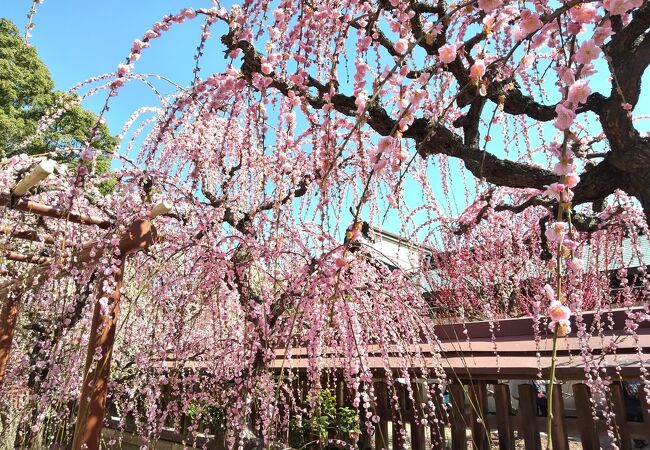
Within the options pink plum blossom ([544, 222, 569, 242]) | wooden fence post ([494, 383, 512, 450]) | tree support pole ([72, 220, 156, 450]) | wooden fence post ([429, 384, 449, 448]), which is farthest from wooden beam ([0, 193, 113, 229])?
wooden fence post ([494, 383, 512, 450])

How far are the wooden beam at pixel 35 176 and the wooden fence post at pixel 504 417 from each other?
290cm

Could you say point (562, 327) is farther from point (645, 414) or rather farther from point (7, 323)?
point (7, 323)

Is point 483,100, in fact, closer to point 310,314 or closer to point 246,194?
point 310,314

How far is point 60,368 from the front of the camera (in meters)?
3.26

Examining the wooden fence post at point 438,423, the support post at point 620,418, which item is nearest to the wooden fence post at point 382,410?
the wooden fence post at point 438,423

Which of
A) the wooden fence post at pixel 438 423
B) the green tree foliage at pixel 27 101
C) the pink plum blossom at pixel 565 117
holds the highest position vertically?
the green tree foliage at pixel 27 101

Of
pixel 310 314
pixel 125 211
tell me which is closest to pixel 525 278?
pixel 310 314

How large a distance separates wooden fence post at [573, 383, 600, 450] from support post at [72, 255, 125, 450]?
269 centimetres

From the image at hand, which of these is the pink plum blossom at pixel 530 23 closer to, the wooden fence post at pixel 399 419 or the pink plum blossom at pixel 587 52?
the pink plum blossom at pixel 587 52

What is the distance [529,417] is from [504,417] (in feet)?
0.50

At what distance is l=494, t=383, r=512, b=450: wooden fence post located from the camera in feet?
9.44

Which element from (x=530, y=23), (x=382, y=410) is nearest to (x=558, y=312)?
(x=530, y=23)

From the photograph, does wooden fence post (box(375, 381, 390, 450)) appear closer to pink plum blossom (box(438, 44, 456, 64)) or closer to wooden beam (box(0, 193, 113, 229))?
wooden beam (box(0, 193, 113, 229))

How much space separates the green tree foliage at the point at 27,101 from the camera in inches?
433
